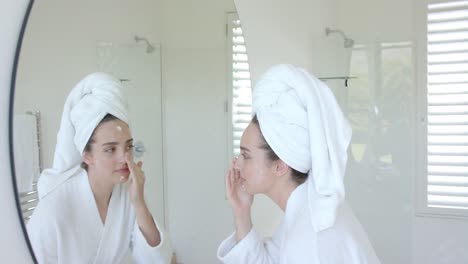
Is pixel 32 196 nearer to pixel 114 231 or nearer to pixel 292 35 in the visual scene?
pixel 114 231

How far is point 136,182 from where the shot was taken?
79cm

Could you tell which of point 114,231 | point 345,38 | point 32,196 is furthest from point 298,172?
point 345,38

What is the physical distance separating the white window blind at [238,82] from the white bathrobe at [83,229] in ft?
1.13

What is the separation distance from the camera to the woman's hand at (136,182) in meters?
0.78

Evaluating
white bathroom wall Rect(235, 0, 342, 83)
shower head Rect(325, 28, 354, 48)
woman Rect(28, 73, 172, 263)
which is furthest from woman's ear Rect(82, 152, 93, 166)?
shower head Rect(325, 28, 354, 48)

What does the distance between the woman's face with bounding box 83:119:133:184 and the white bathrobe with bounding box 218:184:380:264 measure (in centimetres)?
34

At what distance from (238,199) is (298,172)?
177 mm

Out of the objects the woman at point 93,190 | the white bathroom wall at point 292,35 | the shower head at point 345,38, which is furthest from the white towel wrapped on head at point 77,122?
the shower head at point 345,38

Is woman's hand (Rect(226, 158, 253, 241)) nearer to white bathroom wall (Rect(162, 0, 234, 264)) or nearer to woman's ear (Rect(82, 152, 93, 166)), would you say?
white bathroom wall (Rect(162, 0, 234, 264))

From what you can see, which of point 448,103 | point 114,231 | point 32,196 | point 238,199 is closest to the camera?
point 32,196

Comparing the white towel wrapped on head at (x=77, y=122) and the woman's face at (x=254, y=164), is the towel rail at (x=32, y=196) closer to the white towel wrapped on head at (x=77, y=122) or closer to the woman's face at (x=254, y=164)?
the white towel wrapped on head at (x=77, y=122)

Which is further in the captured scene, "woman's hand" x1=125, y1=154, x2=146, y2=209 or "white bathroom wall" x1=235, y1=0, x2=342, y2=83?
"white bathroom wall" x1=235, y1=0, x2=342, y2=83

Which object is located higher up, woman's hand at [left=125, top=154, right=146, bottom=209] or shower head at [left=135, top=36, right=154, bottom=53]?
shower head at [left=135, top=36, right=154, bottom=53]

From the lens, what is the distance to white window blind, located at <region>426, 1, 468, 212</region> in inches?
74.9
